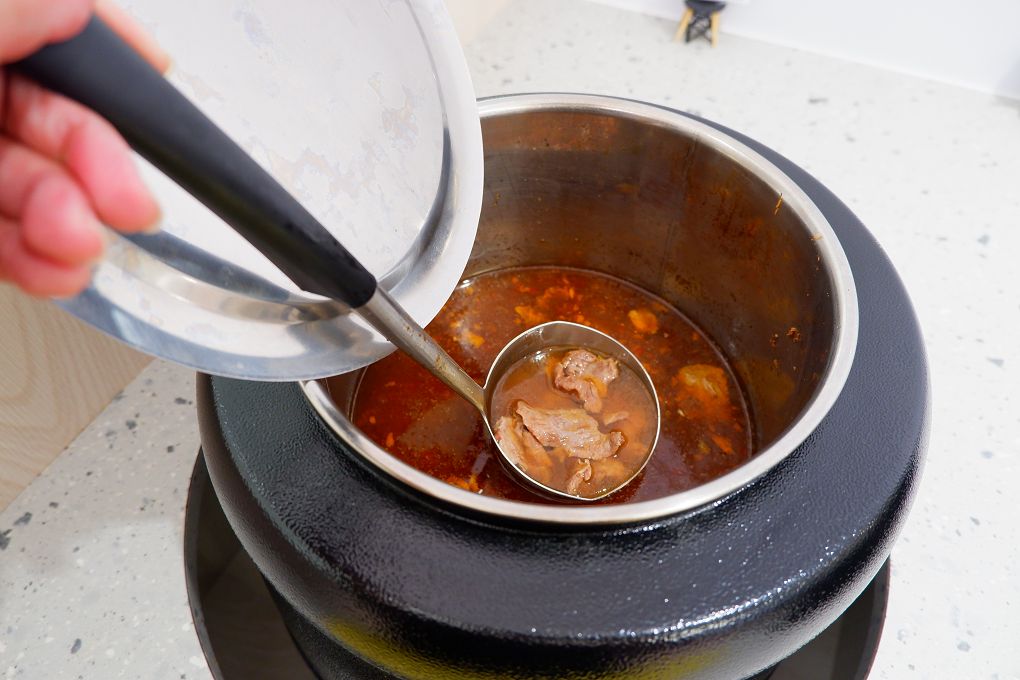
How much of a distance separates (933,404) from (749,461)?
53 cm

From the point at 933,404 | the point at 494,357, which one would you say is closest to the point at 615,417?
the point at 494,357

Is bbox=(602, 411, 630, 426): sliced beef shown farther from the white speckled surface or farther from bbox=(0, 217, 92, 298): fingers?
bbox=(0, 217, 92, 298): fingers

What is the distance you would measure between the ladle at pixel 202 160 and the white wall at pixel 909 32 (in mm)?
1130

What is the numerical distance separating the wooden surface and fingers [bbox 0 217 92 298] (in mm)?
493

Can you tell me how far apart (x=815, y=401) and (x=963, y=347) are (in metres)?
0.55

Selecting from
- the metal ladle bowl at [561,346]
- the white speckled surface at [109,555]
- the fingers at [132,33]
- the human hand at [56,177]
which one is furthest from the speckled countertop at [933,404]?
the metal ladle bowl at [561,346]

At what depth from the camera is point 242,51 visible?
605mm

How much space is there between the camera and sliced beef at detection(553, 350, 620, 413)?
0.87 m

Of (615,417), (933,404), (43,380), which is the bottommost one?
(933,404)

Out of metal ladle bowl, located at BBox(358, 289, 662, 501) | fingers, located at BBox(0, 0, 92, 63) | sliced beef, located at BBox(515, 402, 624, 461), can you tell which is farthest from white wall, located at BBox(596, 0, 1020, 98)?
fingers, located at BBox(0, 0, 92, 63)

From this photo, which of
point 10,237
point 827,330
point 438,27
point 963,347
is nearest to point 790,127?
point 963,347

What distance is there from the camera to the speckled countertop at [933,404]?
0.79 meters

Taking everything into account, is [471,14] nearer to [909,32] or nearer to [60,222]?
[909,32]

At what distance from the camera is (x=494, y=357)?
0.95 m
